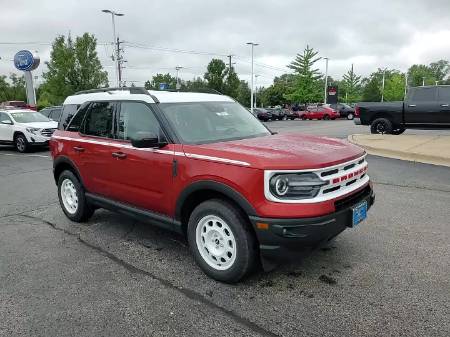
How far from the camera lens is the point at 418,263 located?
411cm

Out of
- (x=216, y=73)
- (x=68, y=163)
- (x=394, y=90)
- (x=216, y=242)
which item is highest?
(x=216, y=73)

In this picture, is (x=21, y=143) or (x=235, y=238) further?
(x=21, y=143)

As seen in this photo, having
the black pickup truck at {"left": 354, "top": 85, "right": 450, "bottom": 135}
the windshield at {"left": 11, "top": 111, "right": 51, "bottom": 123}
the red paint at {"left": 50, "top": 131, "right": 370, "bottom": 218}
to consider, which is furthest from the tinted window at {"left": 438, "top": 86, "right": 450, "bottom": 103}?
the windshield at {"left": 11, "top": 111, "right": 51, "bottom": 123}

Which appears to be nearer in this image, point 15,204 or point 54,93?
point 15,204

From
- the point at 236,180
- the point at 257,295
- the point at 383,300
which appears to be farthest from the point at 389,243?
the point at 236,180

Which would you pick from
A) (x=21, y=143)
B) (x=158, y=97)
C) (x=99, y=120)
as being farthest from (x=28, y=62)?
(x=158, y=97)

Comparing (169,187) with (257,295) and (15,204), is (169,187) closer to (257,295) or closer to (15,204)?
(257,295)

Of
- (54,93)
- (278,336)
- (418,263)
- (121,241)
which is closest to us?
(278,336)

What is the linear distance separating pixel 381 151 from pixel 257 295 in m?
9.32

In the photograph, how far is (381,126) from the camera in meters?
16.1

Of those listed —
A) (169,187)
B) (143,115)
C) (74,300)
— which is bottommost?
(74,300)

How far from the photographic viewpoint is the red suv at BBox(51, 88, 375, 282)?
338 centimetres

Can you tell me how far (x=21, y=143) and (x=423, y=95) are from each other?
15.0 m

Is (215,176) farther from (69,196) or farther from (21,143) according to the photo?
(21,143)
